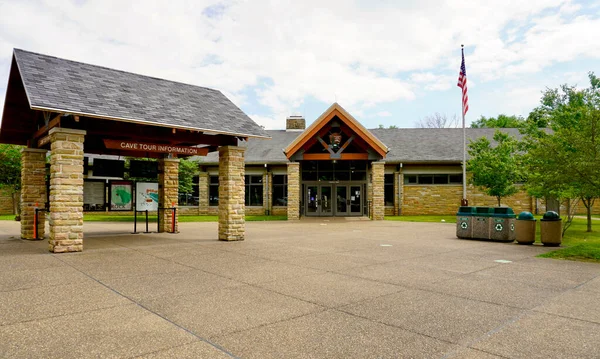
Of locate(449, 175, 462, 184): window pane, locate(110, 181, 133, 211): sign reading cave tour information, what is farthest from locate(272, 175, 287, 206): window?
locate(110, 181, 133, 211): sign reading cave tour information

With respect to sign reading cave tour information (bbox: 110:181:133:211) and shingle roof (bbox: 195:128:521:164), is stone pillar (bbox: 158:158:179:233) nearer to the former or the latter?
sign reading cave tour information (bbox: 110:181:133:211)

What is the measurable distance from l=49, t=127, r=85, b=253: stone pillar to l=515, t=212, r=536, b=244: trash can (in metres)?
12.7

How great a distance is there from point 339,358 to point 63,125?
389 inches

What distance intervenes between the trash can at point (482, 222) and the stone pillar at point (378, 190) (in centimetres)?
1089

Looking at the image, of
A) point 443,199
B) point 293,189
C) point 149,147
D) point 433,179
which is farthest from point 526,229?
point 433,179

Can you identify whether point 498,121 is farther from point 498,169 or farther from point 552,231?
point 552,231

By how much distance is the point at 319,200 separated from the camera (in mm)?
29828

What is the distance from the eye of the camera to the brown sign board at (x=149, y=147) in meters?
12.8

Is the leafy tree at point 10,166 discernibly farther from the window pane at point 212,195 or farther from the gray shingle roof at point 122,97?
the gray shingle roof at point 122,97

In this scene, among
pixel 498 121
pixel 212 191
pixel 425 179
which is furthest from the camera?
pixel 498 121

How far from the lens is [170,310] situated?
548 cm

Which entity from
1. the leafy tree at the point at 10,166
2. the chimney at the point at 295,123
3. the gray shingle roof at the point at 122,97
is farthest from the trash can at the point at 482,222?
the leafy tree at the point at 10,166

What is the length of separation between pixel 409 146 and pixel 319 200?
8.37 m

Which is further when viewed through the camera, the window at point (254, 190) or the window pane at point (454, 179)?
the window at point (254, 190)
